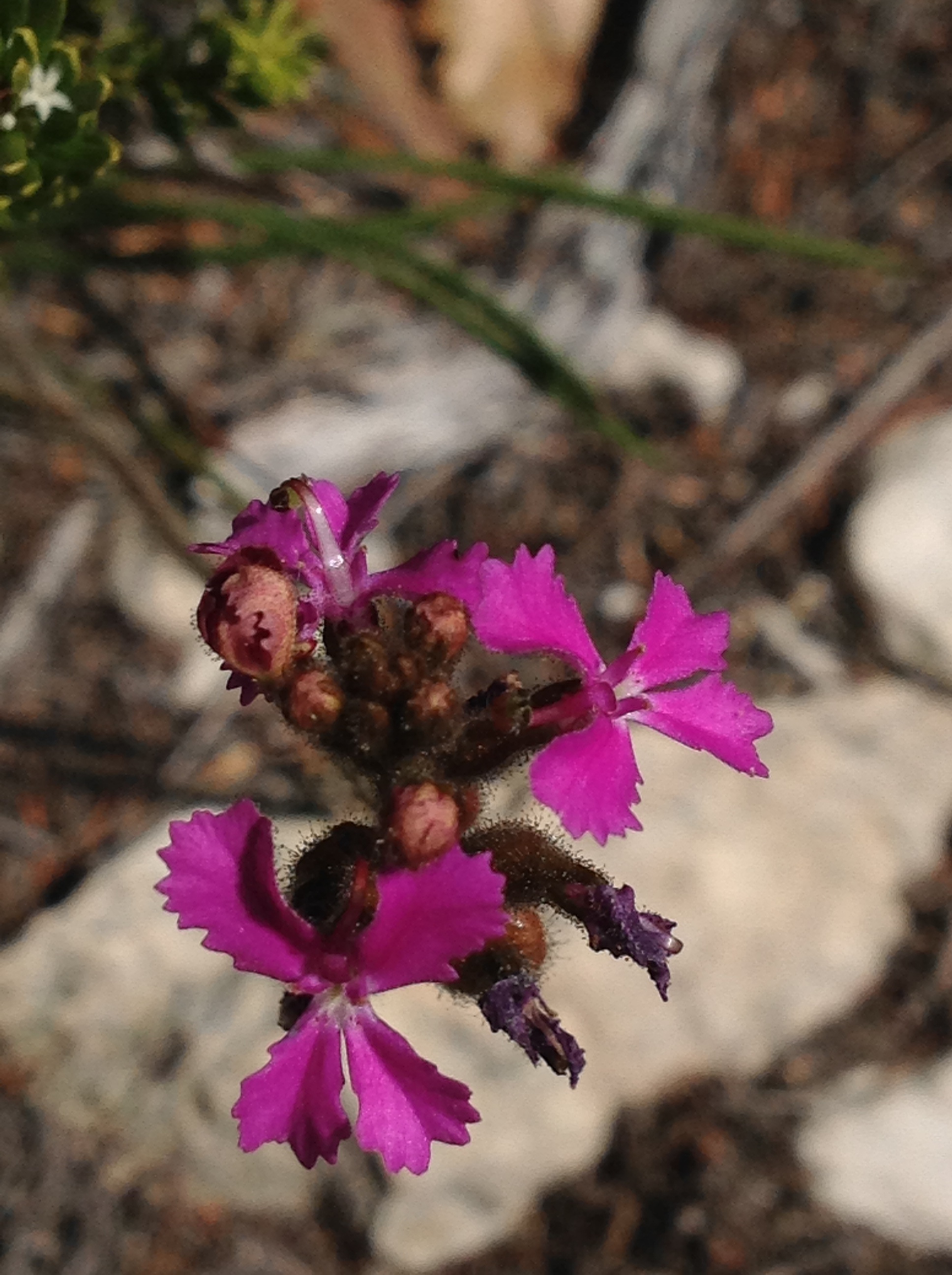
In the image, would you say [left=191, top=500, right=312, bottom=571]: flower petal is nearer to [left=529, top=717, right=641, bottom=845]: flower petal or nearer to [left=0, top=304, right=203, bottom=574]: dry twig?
[left=529, top=717, right=641, bottom=845]: flower petal

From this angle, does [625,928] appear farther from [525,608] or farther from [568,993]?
→ [568,993]

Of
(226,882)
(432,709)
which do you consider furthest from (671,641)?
(226,882)

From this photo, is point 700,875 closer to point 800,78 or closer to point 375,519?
point 375,519

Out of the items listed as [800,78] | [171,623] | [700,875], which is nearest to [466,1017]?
[700,875]

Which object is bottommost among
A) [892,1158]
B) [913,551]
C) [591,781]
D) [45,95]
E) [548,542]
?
[591,781]

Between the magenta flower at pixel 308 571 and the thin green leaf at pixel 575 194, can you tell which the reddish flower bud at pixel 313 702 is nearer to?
the magenta flower at pixel 308 571

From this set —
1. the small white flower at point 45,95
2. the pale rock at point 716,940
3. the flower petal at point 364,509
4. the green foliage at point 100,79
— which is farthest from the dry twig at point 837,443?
the small white flower at point 45,95

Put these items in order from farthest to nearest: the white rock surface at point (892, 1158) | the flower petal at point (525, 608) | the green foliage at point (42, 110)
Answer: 1. the white rock surface at point (892, 1158)
2. the green foliage at point (42, 110)
3. the flower petal at point (525, 608)
